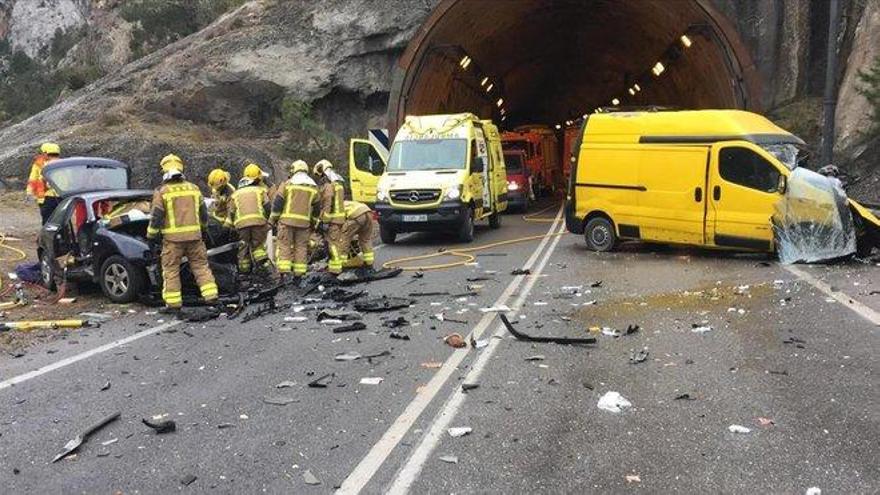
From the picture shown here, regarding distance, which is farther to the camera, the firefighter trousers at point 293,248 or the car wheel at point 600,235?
the car wheel at point 600,235

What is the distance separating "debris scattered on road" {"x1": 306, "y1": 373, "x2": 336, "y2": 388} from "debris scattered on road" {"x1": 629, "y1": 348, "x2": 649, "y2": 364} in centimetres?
251

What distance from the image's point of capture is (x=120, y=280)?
9.39 meters

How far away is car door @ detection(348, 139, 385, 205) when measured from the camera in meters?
19.0

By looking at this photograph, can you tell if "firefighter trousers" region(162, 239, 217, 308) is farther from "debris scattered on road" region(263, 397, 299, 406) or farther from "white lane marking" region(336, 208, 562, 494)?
"debris scattered on road" region(263, 397, 299, 406)

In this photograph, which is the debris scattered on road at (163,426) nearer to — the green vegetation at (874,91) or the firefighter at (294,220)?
the firefighter at (294,220)

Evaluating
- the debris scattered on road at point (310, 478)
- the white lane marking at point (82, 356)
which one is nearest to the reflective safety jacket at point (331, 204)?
the white lane marking at point (82, 356)

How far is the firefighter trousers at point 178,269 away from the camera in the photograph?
28.4 ft

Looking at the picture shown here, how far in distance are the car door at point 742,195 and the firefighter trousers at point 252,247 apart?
6.94 meters

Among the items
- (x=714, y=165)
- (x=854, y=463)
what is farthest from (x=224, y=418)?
(x=714, y=165)

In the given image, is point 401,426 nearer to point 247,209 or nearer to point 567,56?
point 247,209

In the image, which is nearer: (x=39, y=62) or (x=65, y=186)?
(x=65, y=186)

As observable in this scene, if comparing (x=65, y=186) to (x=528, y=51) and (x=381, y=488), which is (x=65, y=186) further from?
(x=528, y=51)

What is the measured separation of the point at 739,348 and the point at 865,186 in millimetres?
12356

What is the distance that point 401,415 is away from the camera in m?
5.00
